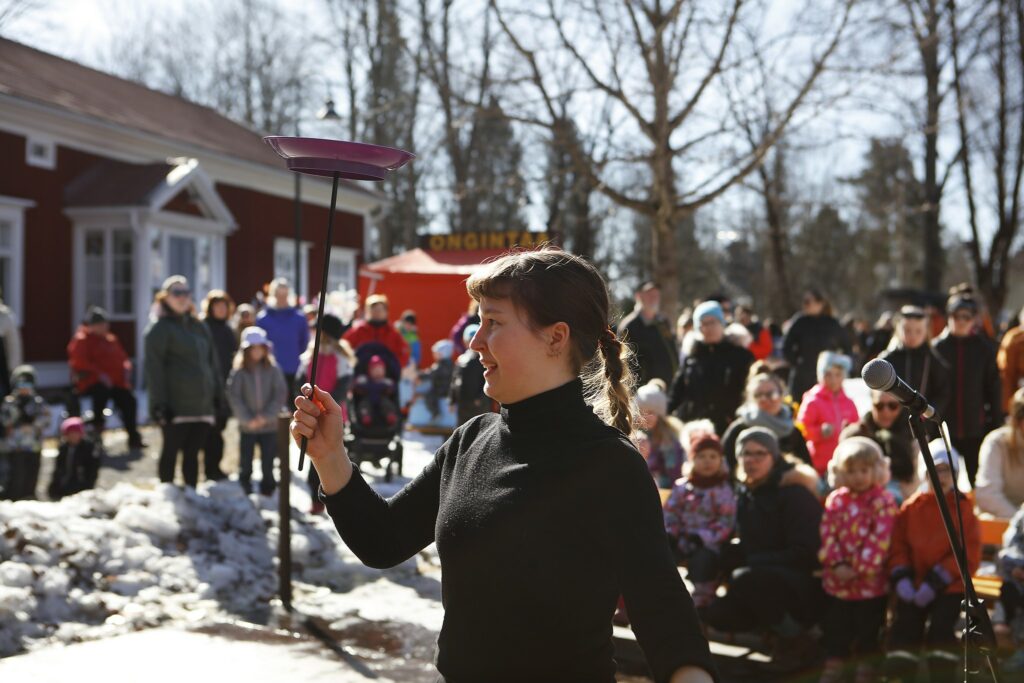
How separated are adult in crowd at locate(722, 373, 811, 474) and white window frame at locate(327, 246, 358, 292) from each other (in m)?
21.9

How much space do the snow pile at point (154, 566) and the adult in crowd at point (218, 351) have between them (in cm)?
197

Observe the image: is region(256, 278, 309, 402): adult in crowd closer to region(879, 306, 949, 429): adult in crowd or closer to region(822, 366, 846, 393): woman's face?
region(822, 366, 846, 393): woman's face

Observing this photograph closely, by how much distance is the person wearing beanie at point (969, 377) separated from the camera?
8.44 meters

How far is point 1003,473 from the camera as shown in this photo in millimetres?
6875

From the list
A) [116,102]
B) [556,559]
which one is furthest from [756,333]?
[116,102]

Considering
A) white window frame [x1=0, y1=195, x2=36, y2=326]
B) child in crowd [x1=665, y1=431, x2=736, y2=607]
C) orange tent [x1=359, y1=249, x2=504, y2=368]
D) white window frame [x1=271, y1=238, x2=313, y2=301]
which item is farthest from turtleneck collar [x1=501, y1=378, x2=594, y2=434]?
white window frame [x1=271, y1=238, x2=313, y2=301]

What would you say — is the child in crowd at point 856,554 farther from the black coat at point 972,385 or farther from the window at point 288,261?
the window at point 288,261

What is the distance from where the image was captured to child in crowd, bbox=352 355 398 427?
10.4 meters

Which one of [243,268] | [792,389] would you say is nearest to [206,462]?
[792,389]

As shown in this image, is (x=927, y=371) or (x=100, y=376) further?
(x=100, y=376)

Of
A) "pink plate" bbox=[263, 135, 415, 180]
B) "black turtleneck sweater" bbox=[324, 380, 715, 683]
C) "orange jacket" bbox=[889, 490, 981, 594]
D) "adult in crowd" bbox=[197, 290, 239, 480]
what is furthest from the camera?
"adult in crowd" bbox=[197, 290, 239, 480]

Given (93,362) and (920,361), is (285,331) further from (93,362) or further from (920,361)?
(920,361)

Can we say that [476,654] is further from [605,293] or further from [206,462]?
[206,462]

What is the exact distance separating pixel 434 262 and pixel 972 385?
43.0 feet
